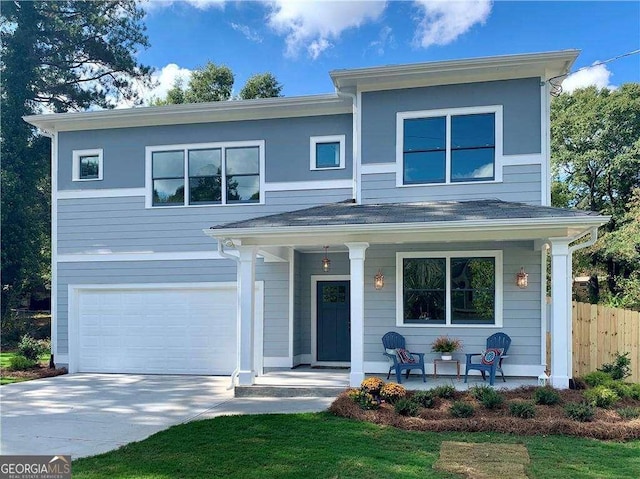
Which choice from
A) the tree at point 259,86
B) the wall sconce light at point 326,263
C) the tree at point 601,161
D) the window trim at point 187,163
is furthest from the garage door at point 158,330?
the tree at point 601,161

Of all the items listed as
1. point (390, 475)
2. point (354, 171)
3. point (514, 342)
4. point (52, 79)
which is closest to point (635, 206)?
point (514, 342)

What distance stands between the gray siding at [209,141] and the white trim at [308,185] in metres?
0.09

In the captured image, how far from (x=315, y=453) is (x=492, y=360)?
4348mm

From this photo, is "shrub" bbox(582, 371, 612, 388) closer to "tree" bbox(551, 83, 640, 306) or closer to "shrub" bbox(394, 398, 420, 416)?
"shrub" bbox(394, 398, 420, 416)

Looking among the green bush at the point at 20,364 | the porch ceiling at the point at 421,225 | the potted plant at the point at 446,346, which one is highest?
the porch ceiling at the point at 421,225

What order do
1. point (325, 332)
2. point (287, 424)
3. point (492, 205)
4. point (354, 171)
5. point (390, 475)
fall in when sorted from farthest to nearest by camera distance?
point (325, 332)
point (354, 171)
point (492, 205)
point (287, 424)
point (390, 475)

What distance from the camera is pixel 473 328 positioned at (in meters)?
9.09

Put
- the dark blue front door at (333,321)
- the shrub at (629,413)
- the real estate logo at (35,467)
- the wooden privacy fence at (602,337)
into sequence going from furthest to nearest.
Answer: the dark blue front door at (333,321)
the wooden privacy fence at (602,337)
the shrub at (629,413)
the real estate logo at (35,467)

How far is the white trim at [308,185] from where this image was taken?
1023 cm

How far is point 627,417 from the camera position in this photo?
621cm

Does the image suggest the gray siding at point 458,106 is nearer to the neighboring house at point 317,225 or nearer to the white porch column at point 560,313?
the neighboring house at point 317,225

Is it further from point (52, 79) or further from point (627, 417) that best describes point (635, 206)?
point (52, 79)

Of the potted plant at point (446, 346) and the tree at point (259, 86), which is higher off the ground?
the tree at point (259, 86)

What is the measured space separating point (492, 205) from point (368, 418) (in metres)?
4.25
